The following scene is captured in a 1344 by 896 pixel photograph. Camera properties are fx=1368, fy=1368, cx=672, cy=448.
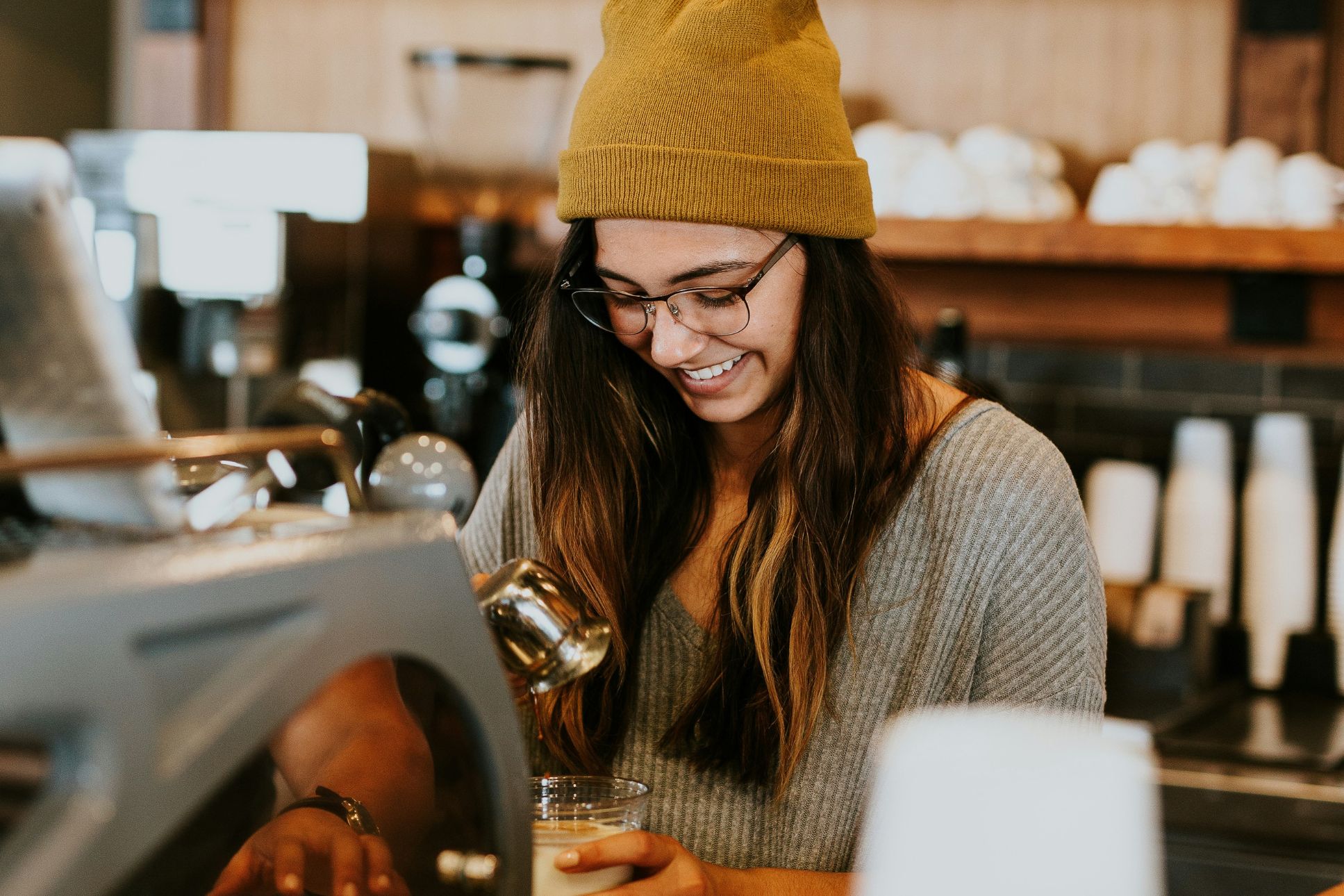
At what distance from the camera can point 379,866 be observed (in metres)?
0.65

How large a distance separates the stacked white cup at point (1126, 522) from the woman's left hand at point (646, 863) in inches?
61.6

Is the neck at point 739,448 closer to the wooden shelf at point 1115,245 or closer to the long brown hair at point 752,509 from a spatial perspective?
the long brown hair at point 752,509

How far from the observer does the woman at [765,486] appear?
3.57 feet

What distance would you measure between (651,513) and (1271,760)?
111 centimetres

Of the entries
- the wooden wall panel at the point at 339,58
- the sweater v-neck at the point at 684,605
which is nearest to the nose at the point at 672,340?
the sweater v-neck at the point at 684,605

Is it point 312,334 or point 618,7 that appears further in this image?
point 312,334

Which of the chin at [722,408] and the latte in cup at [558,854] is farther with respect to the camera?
the chin at [722,408]

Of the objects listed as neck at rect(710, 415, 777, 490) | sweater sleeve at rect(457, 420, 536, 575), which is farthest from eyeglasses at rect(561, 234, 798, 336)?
sweater sleeve at rect(457, 420, 536, 575)

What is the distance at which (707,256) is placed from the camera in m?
1.11

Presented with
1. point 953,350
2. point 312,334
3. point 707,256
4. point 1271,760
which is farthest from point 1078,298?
point 707,256

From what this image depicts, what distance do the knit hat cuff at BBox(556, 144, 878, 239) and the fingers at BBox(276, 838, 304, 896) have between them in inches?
23.5

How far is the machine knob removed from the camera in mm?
607

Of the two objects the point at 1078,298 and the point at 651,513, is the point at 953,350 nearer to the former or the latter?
the point at 1078,298

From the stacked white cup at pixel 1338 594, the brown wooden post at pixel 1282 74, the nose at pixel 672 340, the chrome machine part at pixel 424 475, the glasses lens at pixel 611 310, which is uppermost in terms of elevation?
the brown wooden post at pixel 1282 74
